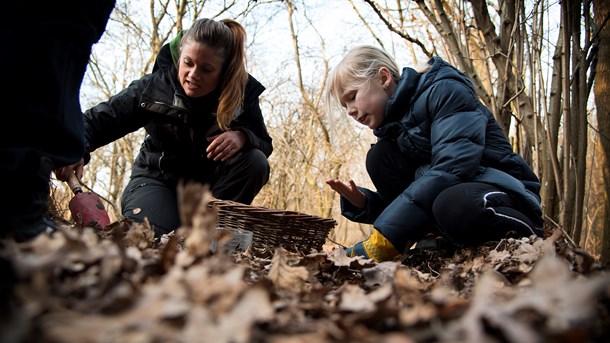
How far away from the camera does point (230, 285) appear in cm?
66

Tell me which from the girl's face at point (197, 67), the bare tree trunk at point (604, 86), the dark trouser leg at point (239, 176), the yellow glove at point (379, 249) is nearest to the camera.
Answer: the yellow glove at point (379, 249)

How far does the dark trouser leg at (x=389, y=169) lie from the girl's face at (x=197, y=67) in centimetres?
104

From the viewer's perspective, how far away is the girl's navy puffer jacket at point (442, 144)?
217 cm

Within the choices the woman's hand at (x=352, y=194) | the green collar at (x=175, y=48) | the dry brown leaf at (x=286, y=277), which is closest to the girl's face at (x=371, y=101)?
the woman's hand at (x=352, y=194)

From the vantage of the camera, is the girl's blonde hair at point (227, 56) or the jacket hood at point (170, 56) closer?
the girl's blonde hair at point (227, 56)

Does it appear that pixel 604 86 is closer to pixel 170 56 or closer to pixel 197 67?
pixel 197 67

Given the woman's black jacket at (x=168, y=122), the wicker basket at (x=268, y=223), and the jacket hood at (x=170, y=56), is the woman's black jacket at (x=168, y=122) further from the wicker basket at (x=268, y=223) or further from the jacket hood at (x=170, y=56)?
the wicker basket at (x=268, y=223)

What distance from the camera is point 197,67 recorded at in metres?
2.78

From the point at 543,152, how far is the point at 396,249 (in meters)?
1.12

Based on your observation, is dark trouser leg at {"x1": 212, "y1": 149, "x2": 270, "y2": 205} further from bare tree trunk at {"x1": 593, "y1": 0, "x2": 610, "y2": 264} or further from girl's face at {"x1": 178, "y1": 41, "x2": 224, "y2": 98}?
bare tree trunk at {"x1": 593, "y1": 0, "x2": 610, "y2": 264}

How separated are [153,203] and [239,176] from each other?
54cm

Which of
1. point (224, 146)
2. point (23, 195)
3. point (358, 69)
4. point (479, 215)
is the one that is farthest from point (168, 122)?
point (23, 195)

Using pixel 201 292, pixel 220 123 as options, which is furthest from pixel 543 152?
pixel 201 292

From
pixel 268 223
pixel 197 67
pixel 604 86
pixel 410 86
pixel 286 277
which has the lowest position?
pixel 268 223
